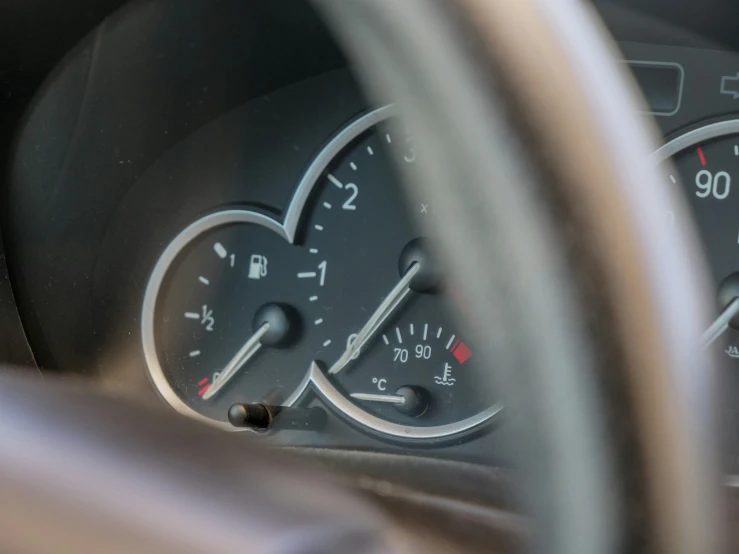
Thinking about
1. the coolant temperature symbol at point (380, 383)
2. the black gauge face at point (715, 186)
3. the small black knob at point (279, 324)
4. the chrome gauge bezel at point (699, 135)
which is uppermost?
the chrome gauge bezel at point (699, 135)

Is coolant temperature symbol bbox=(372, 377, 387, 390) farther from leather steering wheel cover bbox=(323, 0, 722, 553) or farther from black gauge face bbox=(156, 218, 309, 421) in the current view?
leather steering wheel cover bbox=(323, 0, 722, 553)

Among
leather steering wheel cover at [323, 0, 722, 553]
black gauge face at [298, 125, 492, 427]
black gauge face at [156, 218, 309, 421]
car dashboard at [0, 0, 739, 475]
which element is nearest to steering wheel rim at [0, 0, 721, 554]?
leather steering wheel cover at [323, 0, 722, 553]

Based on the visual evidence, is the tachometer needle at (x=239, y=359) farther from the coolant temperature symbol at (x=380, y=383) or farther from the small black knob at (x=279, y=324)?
the coolant temperature symbol at (x=380, y=383)

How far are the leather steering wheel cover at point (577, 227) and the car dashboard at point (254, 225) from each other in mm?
721

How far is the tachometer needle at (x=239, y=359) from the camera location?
47.7 inches

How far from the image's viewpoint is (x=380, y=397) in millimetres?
1157

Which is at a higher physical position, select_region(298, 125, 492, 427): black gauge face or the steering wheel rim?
select_region(298, 125, 492, 427): black gauge face

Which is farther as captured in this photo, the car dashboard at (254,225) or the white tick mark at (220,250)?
the white tick mark at (220,250)

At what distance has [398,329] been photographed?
1164mm

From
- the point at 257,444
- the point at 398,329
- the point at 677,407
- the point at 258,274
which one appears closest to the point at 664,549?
the point at 677,407

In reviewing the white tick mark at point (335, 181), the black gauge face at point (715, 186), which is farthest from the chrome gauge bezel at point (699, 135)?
the white tick mark at point (335, 181)

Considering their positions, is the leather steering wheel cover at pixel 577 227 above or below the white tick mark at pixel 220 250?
below

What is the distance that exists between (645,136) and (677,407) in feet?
0.29

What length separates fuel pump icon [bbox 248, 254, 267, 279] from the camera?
4.07 feet
